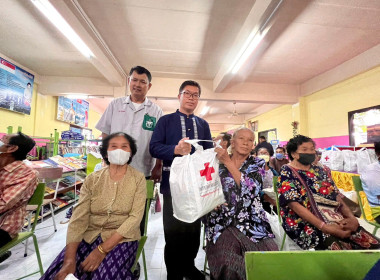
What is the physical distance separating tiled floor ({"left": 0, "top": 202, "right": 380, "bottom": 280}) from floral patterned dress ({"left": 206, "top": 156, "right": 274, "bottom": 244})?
95 centimetres

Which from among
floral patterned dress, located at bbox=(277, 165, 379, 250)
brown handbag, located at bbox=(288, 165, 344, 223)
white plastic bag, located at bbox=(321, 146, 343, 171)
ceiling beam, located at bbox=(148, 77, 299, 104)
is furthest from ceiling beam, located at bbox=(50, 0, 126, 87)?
white plastic bag, located at bbox=(321, 146, 343, 171)

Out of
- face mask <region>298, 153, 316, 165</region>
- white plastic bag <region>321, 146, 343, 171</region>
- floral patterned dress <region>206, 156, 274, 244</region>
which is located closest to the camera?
floral patterned dress <region>206, 156, 274, 244</region>

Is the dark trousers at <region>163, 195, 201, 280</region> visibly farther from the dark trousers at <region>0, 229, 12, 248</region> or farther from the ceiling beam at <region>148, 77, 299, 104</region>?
the ceiling beam at <region>148, 77, 299, 104</region>

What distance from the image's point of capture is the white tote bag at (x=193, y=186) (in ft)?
3.62

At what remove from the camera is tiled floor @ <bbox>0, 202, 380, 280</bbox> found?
1.87 metres

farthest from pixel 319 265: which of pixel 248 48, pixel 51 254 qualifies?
pixel 248 48

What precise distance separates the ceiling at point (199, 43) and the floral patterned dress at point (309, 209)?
2.56 meters

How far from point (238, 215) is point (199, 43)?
393cm

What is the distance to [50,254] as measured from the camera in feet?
7.21

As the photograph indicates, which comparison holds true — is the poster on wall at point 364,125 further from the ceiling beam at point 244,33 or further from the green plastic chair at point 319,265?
the green plastic chair at point 319,265

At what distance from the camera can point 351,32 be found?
376cm

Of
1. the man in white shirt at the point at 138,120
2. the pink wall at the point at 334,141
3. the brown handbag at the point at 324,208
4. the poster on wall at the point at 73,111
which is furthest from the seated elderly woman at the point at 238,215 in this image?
the poster on wall at the point at 73,111

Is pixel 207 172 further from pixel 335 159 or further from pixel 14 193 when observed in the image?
pixel 335 159

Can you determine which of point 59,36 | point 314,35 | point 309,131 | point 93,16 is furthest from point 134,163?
point 309,131
